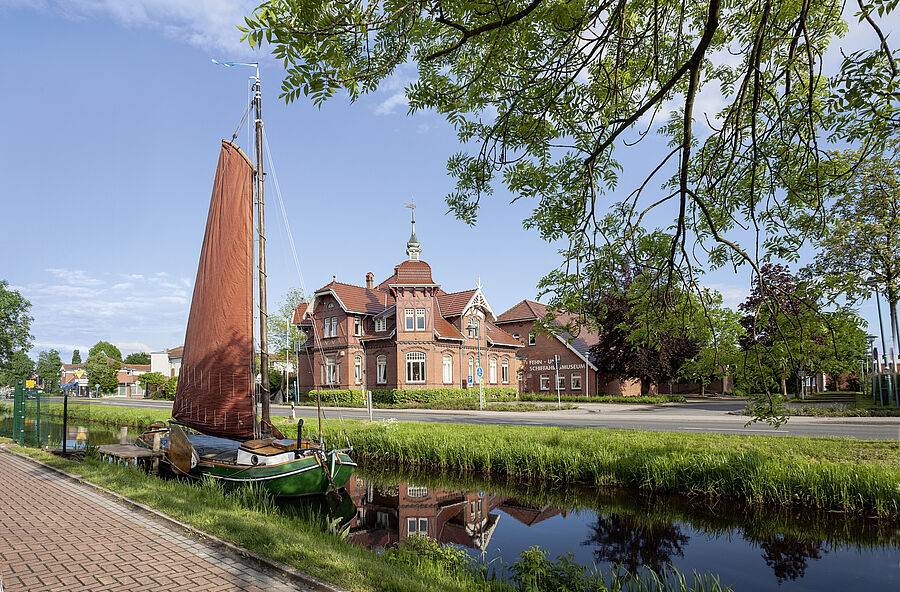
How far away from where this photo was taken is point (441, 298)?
45781 millimetres

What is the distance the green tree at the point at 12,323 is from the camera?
4703 centimetres

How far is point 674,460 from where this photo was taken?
11453 mm

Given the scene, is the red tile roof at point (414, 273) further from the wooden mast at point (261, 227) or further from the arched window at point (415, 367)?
the wooden mast at point (261, 227)

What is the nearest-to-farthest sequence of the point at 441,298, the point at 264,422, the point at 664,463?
the point at 664,463, the point at 264,422, the point at 441,298

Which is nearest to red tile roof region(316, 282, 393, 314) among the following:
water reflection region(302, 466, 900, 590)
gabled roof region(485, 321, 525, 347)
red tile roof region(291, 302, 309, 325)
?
red tile roof region(291, 302, 309, 325)

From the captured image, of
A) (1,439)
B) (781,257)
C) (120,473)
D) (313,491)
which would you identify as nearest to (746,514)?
(781,257)

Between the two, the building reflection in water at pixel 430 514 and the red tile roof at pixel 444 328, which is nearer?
the building reflection in water at pixel 430 514

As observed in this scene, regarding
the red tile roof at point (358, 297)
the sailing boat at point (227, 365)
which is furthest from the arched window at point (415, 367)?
the sailing boat at point (227, 365)

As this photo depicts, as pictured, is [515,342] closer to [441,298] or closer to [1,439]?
[441,298]

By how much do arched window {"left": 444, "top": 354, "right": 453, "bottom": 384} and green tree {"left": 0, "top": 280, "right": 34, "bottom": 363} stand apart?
3637 centimetres

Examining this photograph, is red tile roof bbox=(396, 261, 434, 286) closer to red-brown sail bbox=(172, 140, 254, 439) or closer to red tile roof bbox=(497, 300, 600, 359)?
red tile roof bbox=(497, 300, 600, 359)

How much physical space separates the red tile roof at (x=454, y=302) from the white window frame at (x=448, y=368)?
12.0 ft

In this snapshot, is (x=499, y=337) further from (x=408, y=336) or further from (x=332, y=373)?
(x=332, y=373)

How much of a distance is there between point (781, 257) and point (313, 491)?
31.4 ft
